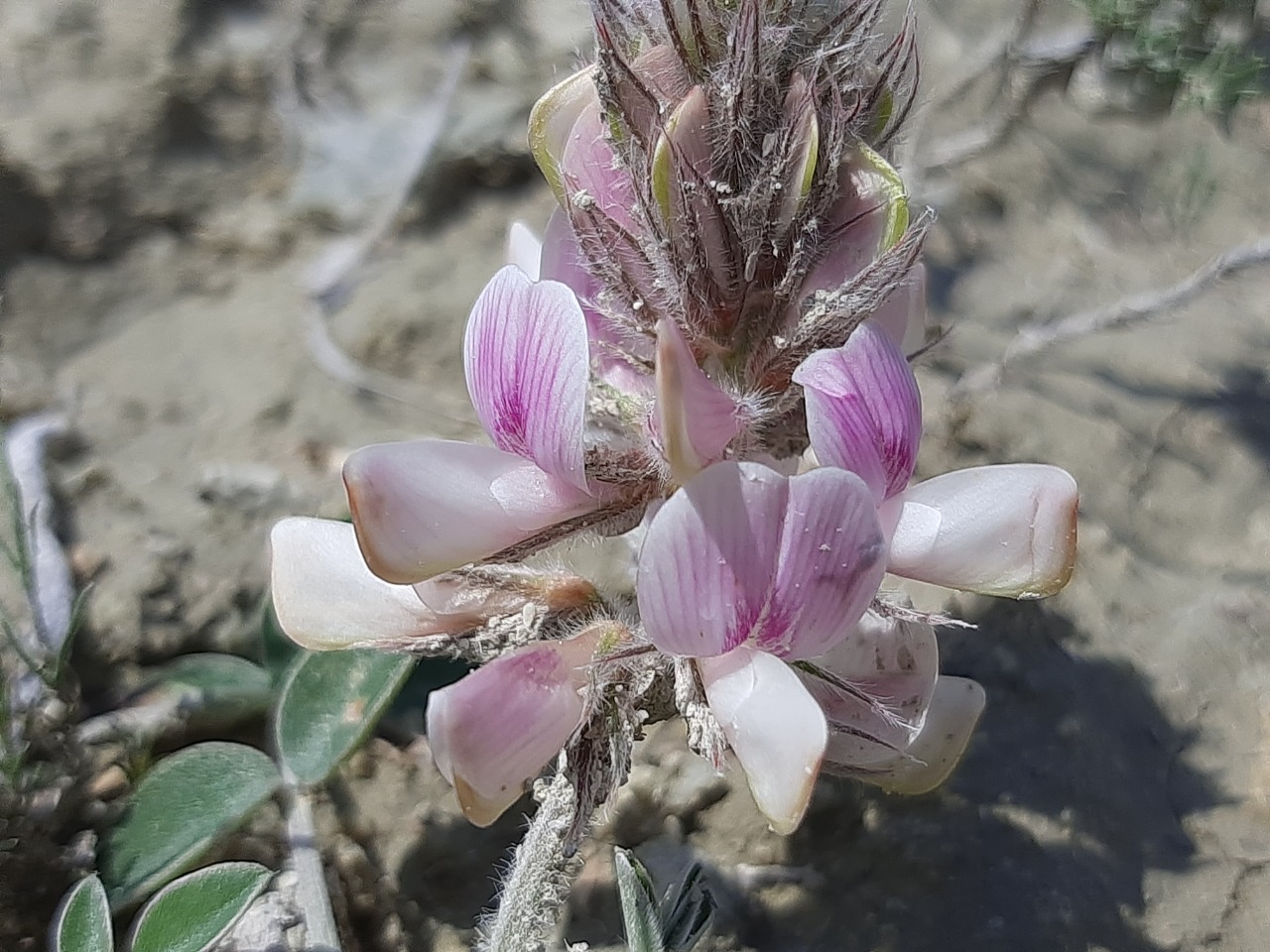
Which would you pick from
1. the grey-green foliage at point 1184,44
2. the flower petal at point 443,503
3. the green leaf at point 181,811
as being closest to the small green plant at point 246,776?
the green leaf at point 181,811

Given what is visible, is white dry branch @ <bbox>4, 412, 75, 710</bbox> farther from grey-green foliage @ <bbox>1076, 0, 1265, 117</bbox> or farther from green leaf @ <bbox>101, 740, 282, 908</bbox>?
grey-green foliage @ <bbox>1076, 0, 1265, 117</bbox>

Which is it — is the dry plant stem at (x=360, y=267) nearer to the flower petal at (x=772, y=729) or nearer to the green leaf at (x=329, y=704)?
the green leaf at (x=329, y=704)

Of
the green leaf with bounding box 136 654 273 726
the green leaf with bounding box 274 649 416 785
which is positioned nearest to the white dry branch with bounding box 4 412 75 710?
the green leaf with bounding box 136 654 273 726

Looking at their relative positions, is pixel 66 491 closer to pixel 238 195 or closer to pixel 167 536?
pixel 167 536

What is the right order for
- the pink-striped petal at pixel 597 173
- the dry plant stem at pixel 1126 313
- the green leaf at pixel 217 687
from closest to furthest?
the pink-striped petal at pixel 597 173 < the green leaf at pixel 217 687 < the dry plant stem at pixel 1126 313

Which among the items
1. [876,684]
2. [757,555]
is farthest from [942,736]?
[757,555]
